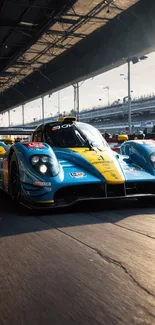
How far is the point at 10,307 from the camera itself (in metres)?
2.33

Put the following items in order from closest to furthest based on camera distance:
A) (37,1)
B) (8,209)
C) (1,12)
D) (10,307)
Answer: (10,307) → (8,209) → (37,1) → (1,12)

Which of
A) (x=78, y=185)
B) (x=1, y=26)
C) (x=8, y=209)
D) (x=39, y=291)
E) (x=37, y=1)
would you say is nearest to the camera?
(x=39, y=291)

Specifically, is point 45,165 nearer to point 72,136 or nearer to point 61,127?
point 72,136

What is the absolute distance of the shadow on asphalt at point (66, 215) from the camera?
4477 millimetres

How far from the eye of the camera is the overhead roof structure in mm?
17516

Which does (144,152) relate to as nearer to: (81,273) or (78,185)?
(78,185)

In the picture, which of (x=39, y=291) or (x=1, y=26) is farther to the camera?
(x=1, y=26)

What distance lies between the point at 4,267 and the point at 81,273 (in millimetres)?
659

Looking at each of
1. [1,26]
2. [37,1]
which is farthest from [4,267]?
[1,26]

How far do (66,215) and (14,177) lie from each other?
1.40 metres

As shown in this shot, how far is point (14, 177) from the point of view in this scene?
609 centimetres

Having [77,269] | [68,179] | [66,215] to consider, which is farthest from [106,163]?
[77,269]

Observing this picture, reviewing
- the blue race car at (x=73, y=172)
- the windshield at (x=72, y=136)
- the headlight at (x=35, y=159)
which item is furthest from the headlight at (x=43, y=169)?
the windshield at (x=72, y=136)

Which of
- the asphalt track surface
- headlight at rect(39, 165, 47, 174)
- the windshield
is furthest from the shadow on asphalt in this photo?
the windshield
